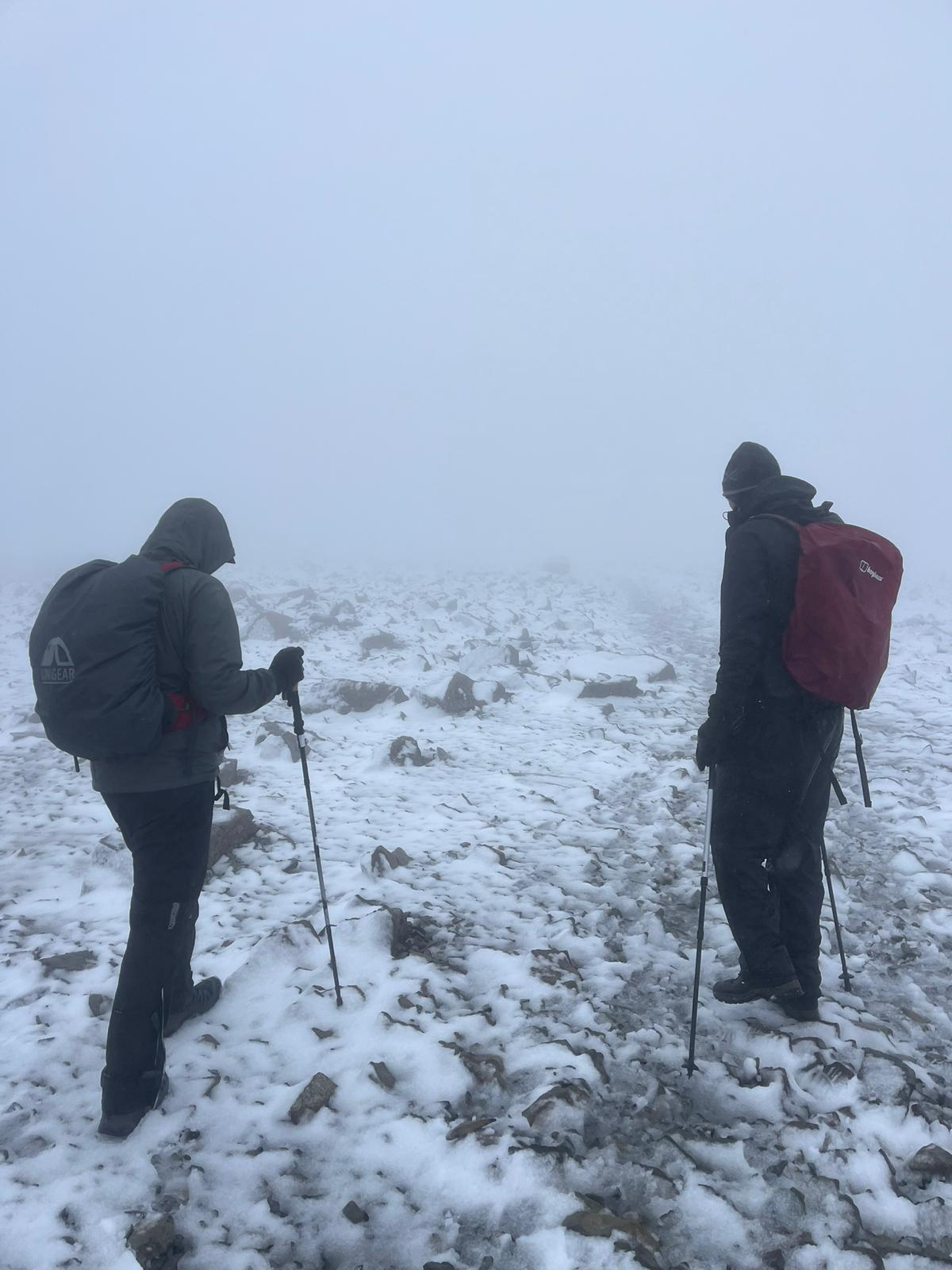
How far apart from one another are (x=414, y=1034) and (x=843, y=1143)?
2283mm

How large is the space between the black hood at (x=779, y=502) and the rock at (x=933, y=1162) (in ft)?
10.5

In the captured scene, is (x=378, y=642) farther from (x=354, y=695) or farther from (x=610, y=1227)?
(x=610, y=1227)

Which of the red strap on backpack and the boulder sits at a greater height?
the red strap on backpack

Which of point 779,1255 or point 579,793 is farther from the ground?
point 779,1255

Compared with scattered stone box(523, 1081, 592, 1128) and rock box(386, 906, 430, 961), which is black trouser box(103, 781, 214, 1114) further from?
scattered stone box(523, 1081, 592, 1128)

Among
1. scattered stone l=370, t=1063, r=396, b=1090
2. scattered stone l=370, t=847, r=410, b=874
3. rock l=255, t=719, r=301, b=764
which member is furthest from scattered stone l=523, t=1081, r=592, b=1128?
rock l=255, t=719, r=301, b=764

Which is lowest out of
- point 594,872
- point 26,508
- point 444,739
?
point 26,508

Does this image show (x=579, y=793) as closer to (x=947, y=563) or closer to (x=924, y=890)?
(x=924, y=890)

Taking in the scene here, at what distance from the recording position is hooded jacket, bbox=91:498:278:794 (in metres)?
3.36

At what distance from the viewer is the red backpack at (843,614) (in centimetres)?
360

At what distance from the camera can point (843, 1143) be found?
311cm

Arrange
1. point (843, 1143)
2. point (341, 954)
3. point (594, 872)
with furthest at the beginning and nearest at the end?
point (594, 872)
point (341, 954)
point (843, 1143)

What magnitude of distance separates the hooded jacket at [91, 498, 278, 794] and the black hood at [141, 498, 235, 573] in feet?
0.09

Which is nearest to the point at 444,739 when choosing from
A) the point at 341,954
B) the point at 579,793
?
the point at 579,793
